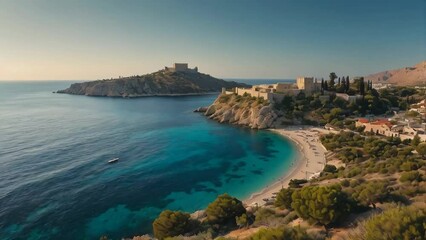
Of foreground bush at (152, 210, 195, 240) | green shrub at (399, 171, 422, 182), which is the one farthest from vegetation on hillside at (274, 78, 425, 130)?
foreground bush at (152, 210, 195, 240)

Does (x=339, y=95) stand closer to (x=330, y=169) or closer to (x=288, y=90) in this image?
(x=288, y=90)

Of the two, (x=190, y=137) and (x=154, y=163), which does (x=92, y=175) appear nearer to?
(x=154, y=163)

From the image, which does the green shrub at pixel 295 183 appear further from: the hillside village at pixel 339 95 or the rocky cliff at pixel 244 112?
the rocky cliff at pixel 244 112

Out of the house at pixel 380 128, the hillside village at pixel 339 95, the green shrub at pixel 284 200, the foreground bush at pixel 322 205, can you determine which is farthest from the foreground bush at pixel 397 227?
the hillside village at pixel 339 95

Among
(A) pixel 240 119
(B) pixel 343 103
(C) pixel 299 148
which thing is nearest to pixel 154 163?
(C) pixel 299 148

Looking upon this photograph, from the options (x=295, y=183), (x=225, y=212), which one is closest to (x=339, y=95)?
(x=295, y=183)
